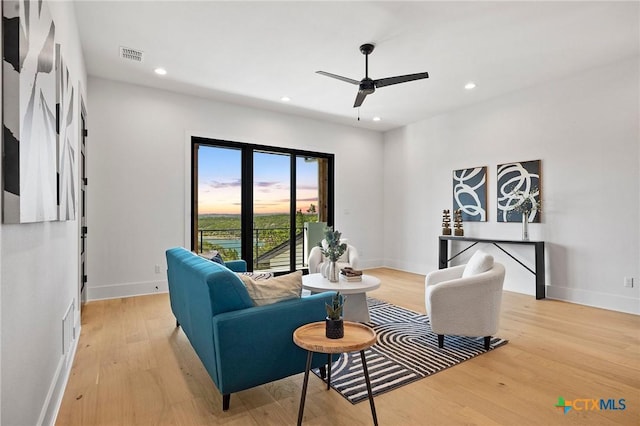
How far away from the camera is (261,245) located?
6039 millimetres

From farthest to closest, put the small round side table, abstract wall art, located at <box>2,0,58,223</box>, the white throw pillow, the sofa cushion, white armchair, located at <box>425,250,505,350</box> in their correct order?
the white throw pillow → white armchair, located at <box>425,250,505,350</box> → the sofa cushion → the small round side table → abstract wall art, located at <box>2,0,58,223</box>

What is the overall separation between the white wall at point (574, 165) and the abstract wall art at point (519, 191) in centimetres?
10

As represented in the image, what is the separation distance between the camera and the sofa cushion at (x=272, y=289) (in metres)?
2.07

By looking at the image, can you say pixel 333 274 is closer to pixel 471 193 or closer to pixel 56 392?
pixel 56 392

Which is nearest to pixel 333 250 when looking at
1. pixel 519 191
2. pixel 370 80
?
pixel 370 80

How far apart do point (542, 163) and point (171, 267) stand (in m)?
4.94

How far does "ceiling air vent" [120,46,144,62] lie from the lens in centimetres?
375

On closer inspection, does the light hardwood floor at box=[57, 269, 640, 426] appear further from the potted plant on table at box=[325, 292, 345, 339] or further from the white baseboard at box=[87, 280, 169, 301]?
the white baseboard at box=[87, 280, 169, 301]

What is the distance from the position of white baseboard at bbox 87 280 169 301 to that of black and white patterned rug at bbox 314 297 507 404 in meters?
3.14

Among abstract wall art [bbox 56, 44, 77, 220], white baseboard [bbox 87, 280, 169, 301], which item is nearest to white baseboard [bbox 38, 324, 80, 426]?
abstract wall art [bbox 56, 44, 77, 220]

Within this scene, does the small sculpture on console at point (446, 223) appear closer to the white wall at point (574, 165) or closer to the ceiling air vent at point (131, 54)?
the white wall at point (574, 165)

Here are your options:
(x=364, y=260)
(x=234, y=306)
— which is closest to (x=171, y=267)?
(x=234, y=306)

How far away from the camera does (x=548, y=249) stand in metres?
4.73

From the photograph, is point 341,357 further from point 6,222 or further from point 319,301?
point 6,222
